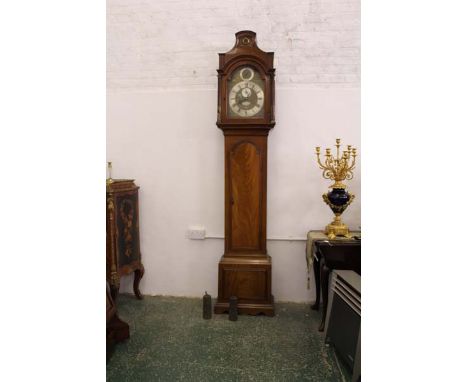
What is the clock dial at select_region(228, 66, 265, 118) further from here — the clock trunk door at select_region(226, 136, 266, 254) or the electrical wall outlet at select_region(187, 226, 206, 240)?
the electrical wall outlet at select_region(187, 226, 206, 240)

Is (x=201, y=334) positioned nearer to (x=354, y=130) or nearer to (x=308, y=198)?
(x=308, y=198)

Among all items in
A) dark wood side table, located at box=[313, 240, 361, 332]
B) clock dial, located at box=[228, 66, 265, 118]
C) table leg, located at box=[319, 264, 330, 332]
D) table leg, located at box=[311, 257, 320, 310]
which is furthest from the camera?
table leg, located at box=[311, 257, 320, 310]

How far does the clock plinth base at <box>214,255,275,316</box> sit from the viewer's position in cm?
234

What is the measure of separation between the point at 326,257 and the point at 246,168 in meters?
0.87

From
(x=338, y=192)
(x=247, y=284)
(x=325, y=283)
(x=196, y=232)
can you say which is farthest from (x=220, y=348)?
(x=338, y=192)

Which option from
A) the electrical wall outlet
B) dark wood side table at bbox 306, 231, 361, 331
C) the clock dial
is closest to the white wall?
the electrical wall outlet

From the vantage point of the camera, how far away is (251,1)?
2480 millimetres

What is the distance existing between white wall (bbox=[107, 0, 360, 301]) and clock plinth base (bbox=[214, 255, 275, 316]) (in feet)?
1.00

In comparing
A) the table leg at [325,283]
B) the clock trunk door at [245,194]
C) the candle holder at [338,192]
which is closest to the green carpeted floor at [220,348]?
the table leg at [325,283]

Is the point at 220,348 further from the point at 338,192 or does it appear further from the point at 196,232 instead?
the point at 338,192

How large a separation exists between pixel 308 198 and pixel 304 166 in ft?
0.89

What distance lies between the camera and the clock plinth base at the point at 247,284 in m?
2.34
